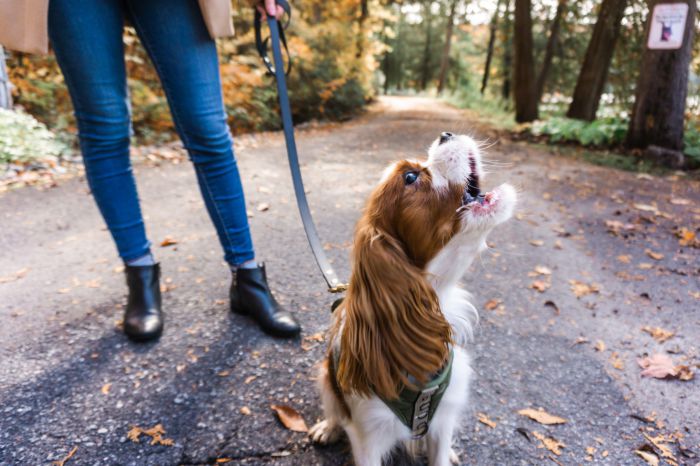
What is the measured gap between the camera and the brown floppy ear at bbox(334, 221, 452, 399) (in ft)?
4.58

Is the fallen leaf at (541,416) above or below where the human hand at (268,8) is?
below

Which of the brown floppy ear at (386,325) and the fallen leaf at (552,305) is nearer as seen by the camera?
the brown floppy ear at (386,325)

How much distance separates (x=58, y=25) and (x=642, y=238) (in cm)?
453

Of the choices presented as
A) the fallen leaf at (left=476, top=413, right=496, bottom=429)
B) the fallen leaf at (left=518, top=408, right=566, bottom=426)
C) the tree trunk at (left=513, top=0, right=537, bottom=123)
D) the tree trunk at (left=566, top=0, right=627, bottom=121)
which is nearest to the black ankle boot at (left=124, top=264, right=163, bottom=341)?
the fallen leaf at (left=476, top=413, right=496, bottom=429)

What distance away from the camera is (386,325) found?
140 centimetres

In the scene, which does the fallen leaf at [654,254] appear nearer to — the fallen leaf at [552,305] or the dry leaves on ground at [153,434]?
the fallen leaf at [552,305]

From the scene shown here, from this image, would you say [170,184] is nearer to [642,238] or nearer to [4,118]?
[4,118]

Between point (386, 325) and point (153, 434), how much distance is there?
3.60 feet

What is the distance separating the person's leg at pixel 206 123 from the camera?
6.38ft

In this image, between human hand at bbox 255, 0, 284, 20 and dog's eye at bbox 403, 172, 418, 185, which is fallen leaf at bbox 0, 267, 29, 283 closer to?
human hand at bbox 255, 0, 284, 20

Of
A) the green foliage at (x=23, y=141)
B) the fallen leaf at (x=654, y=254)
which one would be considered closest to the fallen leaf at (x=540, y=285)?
the fallen leaf at (x=654, y=254)

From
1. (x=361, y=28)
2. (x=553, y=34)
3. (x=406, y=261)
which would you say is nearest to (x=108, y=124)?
(x=406, y=261)

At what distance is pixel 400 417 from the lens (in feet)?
4.96

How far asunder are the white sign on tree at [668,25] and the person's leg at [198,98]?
262 inches
